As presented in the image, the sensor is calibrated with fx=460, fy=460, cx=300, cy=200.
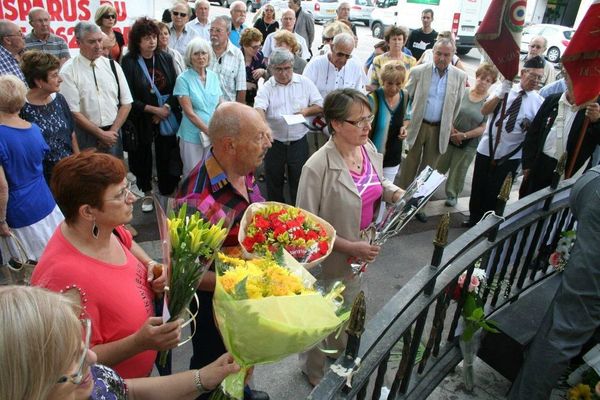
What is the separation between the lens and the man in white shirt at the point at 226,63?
19.6 ft

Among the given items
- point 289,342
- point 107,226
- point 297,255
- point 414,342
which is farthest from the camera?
point 414,342

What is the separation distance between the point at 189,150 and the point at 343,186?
297cm

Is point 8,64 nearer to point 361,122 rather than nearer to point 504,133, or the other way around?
point 361,122

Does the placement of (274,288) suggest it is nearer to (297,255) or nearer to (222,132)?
(297,255)

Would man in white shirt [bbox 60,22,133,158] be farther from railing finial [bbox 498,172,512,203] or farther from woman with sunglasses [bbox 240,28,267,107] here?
railing finial [bbox 498,172,512,203]

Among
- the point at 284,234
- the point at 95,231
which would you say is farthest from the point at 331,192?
the point at 95,231

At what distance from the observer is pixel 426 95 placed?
5.77 m

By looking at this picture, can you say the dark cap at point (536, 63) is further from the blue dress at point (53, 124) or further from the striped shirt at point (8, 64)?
the striped shirt at point (8, 64)

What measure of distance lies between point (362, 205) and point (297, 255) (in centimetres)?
93

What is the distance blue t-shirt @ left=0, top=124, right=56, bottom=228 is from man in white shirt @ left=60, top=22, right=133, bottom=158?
3.94ft

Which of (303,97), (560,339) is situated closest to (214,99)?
(303,97)

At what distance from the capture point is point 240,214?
2.50 metres

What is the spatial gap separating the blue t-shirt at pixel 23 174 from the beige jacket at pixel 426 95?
4210 millimetres

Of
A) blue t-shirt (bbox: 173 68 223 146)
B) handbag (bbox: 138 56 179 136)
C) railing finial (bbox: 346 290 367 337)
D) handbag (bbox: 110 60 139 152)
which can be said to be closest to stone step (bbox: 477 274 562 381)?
railing finial (bbox: 346 290 367 337)
